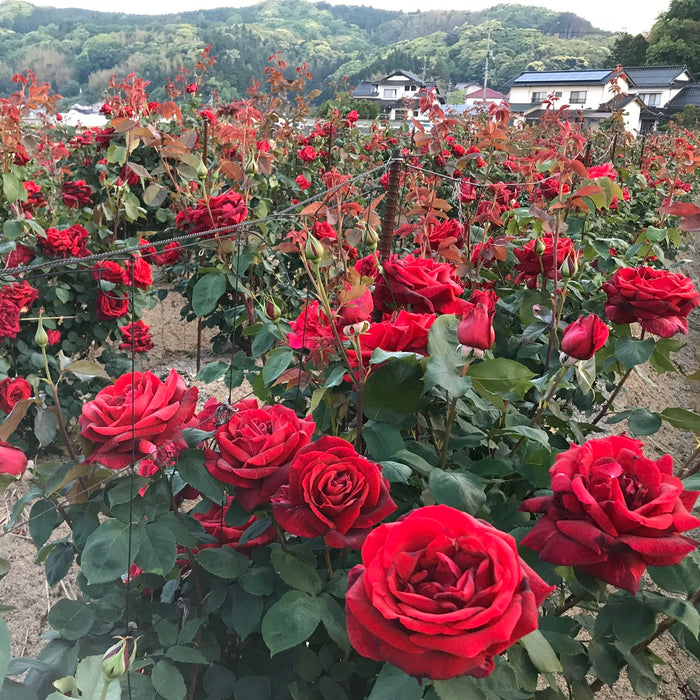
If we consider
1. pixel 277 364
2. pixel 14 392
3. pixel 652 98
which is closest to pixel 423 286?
pixel 277 364

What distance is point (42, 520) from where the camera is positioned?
2.47 feet

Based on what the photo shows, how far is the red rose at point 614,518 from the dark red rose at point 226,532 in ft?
1.05

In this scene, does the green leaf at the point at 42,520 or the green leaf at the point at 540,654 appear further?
the green leaf at the point at 42,520

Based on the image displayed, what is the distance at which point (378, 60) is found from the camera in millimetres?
28797

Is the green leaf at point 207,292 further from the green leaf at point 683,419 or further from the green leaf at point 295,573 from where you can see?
the green leaf at point 683,419

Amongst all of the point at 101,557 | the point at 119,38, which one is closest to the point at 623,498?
the point at 101,557

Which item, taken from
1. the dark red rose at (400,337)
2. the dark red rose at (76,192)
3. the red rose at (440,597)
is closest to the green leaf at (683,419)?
the dark red rose at (400,337)

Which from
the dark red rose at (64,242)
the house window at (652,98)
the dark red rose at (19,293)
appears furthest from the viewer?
the house window at (652,98)

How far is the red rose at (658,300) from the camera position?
88cm

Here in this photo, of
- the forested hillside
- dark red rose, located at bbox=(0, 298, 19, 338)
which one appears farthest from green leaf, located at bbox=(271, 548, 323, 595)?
the forested hillside

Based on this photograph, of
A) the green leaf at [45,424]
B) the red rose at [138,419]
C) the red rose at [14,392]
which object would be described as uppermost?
the red rose at [138,419]

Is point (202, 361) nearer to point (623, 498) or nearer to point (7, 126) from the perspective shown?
point (7, 126)

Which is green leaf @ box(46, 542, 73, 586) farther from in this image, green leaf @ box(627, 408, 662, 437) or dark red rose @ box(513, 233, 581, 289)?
dark red rose @ box(513, 233, 581, 289)

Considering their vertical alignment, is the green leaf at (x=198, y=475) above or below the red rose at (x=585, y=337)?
below
